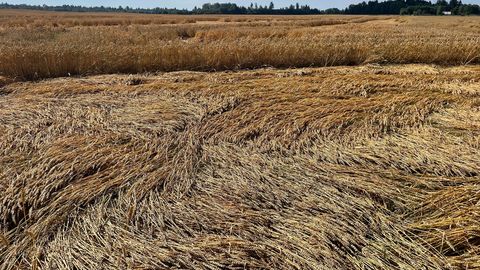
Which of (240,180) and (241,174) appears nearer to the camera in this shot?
(240,180)

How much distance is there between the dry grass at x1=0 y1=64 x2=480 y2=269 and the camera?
97.0 inches

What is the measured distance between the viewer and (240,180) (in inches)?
130

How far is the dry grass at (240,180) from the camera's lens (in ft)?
8.09

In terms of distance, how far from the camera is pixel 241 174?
11.2 feet

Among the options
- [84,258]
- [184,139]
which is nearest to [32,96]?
[184,139]

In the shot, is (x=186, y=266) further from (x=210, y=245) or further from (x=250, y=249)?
(x=250, y=249)

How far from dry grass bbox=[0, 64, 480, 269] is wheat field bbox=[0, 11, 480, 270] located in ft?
0.05

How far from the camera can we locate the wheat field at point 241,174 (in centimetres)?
247

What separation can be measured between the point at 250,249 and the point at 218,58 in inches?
247

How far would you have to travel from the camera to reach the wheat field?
247cm

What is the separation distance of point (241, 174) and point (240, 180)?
12 centimetres

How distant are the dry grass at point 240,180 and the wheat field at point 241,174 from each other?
0.5 inches

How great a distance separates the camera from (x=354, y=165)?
357cm

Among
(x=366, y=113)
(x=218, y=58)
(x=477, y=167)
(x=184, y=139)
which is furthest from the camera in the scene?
(x=218, y=58)
